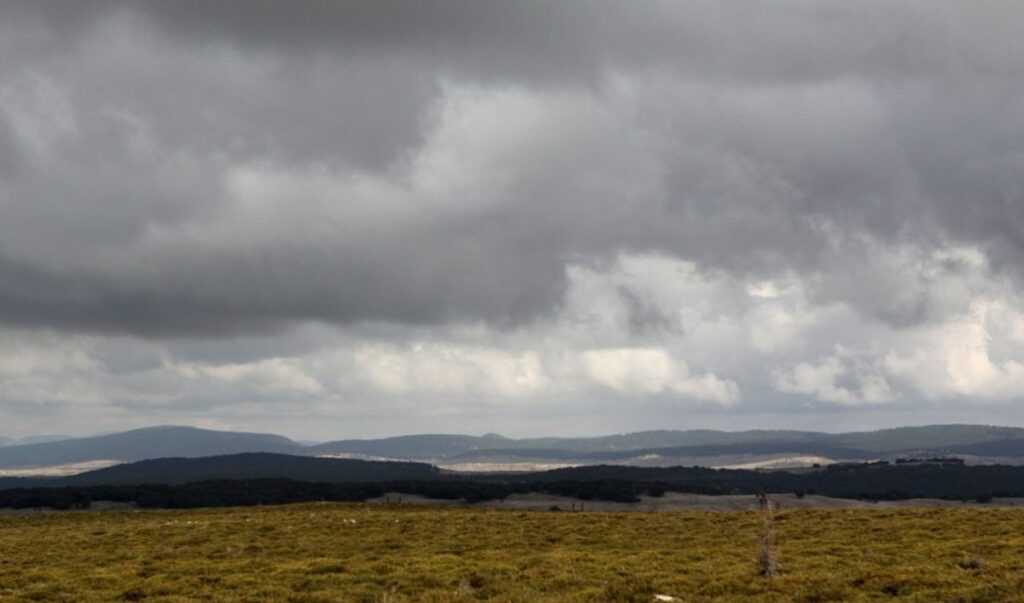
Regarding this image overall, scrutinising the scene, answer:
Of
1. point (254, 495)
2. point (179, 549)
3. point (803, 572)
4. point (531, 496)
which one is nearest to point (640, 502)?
point (531, 496)

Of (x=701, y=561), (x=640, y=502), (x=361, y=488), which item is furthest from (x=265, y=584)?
(x=361, y=488)

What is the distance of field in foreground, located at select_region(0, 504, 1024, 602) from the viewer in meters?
24.9

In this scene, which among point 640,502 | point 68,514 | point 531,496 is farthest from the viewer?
point 531,496

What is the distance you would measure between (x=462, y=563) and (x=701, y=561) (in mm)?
8752

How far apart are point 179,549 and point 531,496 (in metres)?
116

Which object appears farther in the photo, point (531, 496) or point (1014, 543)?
point (531, 496)

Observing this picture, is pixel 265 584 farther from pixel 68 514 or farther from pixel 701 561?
pixel 68 514

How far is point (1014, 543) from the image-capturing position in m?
35.7

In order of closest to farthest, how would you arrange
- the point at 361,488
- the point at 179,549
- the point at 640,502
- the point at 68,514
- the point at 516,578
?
1. the point at 516,578
2. the point at 179,549
3. the point at 68,514
4. the point at 640,502
5. the point at 361,488

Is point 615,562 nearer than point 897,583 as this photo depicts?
No

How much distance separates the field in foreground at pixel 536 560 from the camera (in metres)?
24.9

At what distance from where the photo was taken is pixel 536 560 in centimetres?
3309

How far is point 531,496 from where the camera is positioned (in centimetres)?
15562

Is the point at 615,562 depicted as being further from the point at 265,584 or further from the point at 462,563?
the point at 265,584
